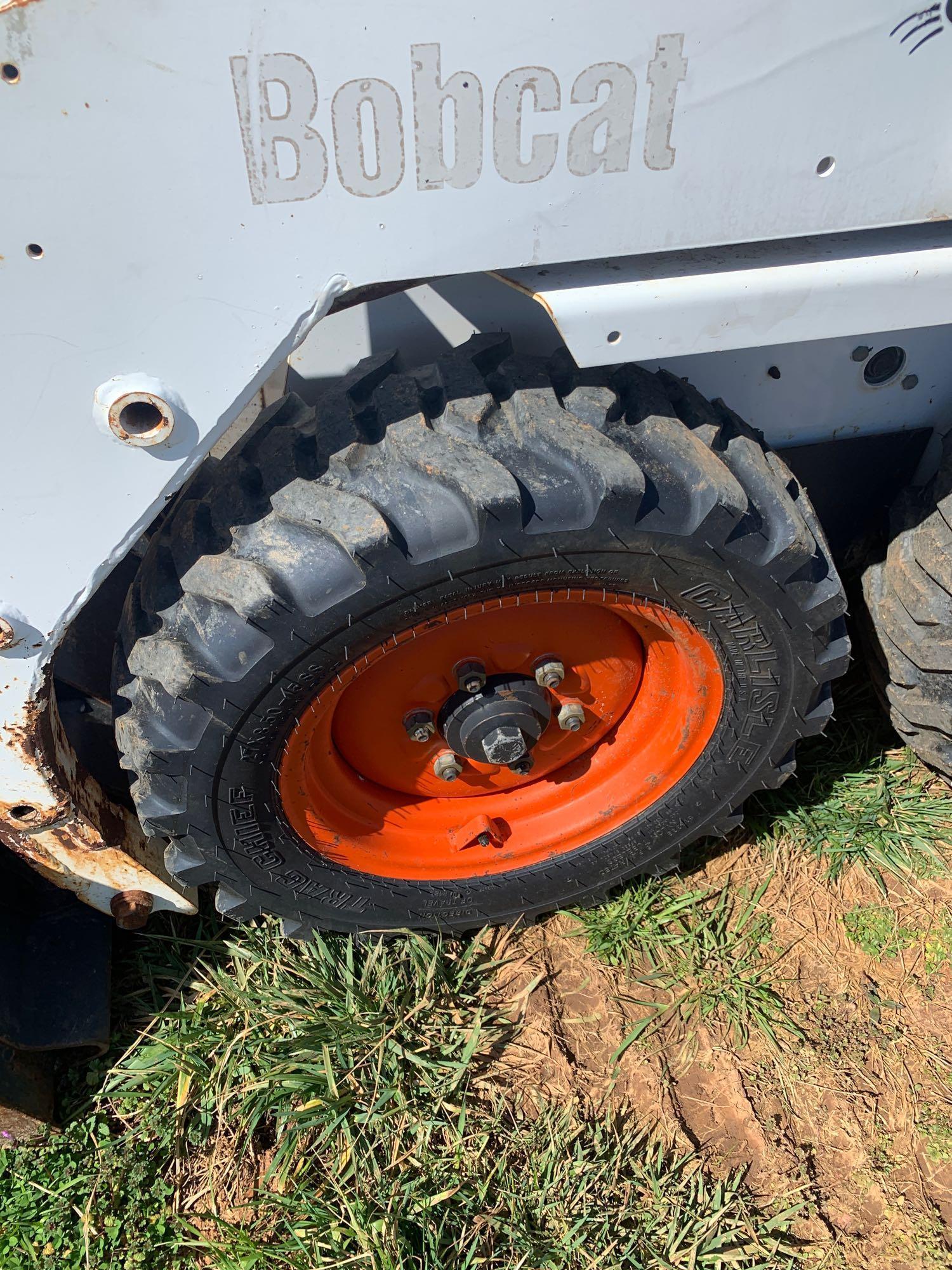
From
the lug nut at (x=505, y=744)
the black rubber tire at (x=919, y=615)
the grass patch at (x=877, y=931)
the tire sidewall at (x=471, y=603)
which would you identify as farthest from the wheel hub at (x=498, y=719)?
the grass patch at (x=877, y=931)

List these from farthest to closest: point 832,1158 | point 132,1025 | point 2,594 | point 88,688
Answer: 1. point 132,1025
2. point 832,1158
3. point 88,688
4. point 2,594

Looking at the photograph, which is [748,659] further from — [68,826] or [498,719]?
[68,826]

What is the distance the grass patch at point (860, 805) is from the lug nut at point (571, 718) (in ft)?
2.38

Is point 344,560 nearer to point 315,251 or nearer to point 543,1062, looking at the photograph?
point 315,251

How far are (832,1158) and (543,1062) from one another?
616 mm

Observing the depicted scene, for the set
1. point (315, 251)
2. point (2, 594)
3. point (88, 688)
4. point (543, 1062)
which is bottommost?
point (543, 1062)

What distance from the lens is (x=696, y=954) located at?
7.38 ft

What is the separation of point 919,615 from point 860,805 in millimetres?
655

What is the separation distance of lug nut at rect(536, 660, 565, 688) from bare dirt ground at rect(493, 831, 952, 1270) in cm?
73

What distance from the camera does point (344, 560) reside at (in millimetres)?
1470

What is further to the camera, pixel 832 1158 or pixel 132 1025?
pixel 132 1025

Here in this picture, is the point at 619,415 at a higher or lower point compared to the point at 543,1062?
higher

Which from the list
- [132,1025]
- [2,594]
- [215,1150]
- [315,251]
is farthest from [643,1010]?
[315,251]

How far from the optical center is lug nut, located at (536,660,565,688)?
189 cm
